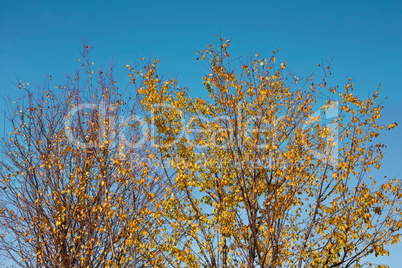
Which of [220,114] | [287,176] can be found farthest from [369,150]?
[220,114]

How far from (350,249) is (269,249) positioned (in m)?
1.88

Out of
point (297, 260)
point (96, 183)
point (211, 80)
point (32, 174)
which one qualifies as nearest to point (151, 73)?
point (211, 80)

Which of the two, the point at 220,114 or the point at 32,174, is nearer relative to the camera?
the point at 220,114

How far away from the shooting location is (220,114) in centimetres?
998

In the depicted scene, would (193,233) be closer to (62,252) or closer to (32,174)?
(62,252)

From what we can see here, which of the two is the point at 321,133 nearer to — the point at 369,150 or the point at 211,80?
the point at 369,150

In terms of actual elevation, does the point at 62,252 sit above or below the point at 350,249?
above

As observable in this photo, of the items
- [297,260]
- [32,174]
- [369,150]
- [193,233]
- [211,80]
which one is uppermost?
[211,80]

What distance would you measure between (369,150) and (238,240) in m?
3.77

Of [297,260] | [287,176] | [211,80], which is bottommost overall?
[297,260]

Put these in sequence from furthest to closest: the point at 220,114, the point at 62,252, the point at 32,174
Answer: the point at 32,174 → the point at 62,252 → the point at 220,114

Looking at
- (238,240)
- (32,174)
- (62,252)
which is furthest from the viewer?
(32,174)

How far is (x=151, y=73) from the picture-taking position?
10055 mm

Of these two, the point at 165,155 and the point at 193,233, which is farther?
the point at 165,155
